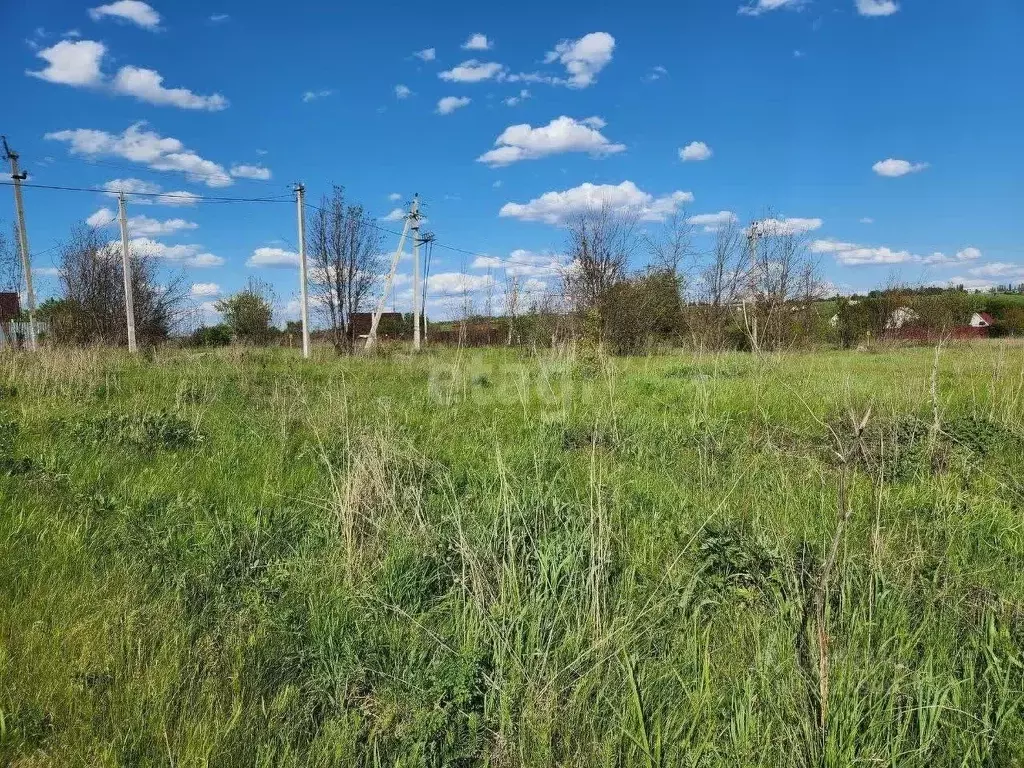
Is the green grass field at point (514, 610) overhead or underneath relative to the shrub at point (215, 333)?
underneath

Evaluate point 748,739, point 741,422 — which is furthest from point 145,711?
point 741,422

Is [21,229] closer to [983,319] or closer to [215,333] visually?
[215,333]

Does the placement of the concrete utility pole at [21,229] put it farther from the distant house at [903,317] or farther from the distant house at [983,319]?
the distant house at [983,319]

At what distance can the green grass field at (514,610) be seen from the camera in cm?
179

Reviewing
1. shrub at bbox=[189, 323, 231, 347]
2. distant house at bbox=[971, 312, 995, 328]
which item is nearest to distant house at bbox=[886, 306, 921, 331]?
distant house at bbox=[971, 312, 995, 328]

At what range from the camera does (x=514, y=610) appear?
2.33m

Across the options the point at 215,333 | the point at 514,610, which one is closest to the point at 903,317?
the point at 514,610

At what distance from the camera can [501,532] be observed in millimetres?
2988

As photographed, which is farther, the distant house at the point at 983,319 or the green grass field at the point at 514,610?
the distant house at the point at 983,319

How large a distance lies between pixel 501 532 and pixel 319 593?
3.03 feet

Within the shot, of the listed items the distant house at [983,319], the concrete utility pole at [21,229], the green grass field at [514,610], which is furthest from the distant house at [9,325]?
the distant house at [983,319]

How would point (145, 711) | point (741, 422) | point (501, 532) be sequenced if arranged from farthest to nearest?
point (741, 422) < point (501, 532) < point (145, 711)

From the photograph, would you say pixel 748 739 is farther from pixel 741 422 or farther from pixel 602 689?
pixel 741 422

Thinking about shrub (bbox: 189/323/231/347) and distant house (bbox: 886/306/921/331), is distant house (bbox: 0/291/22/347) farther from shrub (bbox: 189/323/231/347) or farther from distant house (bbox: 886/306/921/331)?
distant house (bbox: 886/306/921/331)
